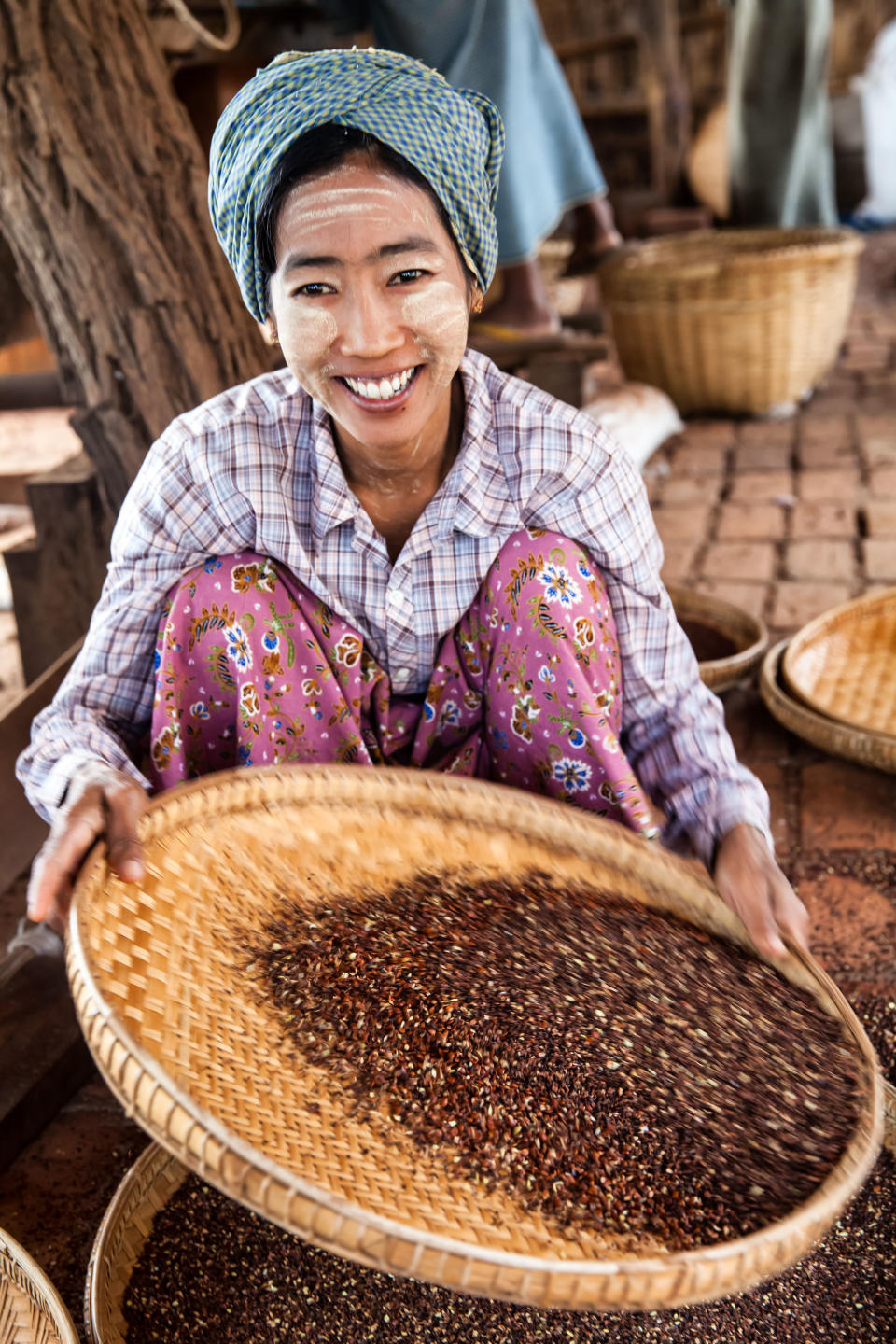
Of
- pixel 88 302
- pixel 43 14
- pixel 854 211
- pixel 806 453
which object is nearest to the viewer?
pixel 43 14

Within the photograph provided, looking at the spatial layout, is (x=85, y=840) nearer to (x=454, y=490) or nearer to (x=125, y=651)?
(x=125, y=651)

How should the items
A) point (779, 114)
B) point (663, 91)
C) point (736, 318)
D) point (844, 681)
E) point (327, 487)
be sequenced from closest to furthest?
point (327, 487) → point (844, 681) → point (736, 318) → point (779, 114) → point (663, 91)

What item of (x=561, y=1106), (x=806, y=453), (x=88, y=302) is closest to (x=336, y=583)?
(x=561, y=1106)

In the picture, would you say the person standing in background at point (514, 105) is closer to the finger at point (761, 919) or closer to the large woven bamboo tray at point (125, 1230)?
the finger at point (761, 919)

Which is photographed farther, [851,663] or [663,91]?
[663,91]

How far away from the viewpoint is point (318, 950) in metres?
1.24

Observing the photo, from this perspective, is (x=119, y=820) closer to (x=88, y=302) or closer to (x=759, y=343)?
(x=88, y=302)

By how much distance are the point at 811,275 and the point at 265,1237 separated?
3.42m

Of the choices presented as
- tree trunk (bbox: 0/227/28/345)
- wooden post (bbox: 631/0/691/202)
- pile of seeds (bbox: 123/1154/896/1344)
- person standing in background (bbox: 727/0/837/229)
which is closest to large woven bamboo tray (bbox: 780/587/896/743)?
pile of seeds (bbox: 123/1154/896/1344)

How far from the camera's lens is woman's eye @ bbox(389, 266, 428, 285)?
1.31 meters

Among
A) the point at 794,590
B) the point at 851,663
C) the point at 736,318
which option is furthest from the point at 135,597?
the point at 736,318

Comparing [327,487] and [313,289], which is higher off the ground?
[313,289]

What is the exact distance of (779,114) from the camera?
4555 mm

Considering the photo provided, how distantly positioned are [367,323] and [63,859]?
0.64 m
